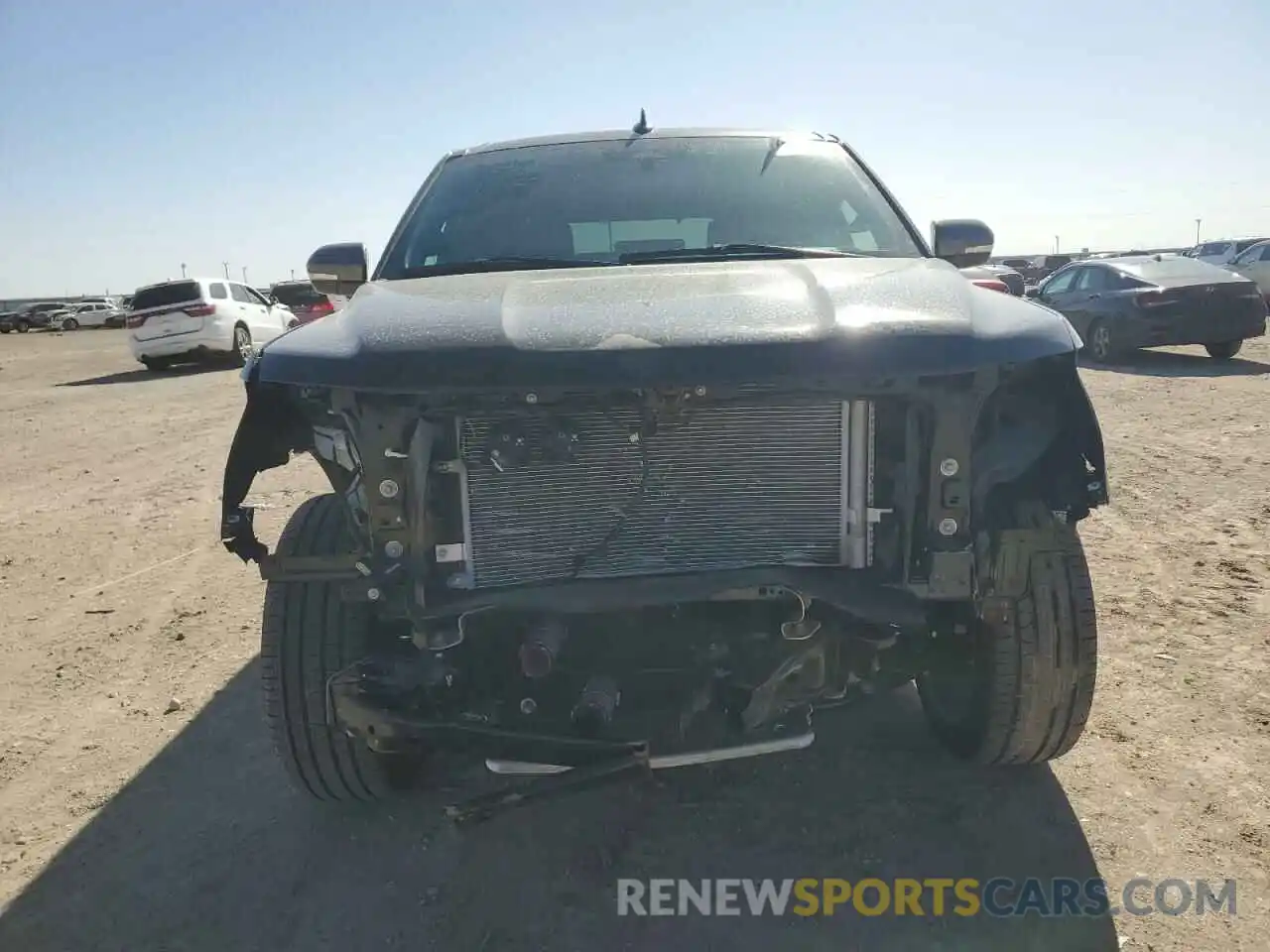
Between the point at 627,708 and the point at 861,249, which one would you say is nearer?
the point at 627,708

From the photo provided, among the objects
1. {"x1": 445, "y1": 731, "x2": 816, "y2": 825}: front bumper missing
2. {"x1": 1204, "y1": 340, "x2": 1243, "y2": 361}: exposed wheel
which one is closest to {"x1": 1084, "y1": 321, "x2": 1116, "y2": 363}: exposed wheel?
{"x1": 1204, "y1": 340, "x2": 1243, "y2": 361}: exposed wheel

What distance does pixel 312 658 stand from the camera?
8.20 ft

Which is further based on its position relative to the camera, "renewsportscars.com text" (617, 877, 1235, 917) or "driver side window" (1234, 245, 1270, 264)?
"driver side window" (1234, 245, 1270, 264)

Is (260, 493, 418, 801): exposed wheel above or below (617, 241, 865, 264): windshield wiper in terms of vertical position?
below

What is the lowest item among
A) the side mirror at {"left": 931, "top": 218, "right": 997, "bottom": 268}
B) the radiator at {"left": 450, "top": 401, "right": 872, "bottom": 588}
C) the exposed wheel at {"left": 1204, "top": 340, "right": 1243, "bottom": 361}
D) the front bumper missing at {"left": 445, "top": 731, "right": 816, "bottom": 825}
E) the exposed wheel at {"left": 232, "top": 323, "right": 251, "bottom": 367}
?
the exposed wheel at {"left": 1204, "top": 340, "right": 1243, "bottom": 361}

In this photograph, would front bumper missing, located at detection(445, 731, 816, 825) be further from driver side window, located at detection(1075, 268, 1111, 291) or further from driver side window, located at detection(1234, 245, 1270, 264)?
driver side window, located at detection(1234, 245, 1270, 264)

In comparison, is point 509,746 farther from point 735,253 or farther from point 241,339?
point 241,339

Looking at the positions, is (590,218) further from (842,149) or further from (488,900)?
(488,900)

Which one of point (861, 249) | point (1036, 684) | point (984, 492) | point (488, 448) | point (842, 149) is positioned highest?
point (842, 149)

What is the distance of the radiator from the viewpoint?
2174mm

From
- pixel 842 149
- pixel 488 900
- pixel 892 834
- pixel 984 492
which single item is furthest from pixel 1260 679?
pixel 488 900

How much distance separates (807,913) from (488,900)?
793 millimetres

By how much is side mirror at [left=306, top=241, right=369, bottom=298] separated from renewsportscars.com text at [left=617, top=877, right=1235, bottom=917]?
7.83 ft

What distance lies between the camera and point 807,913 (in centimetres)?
230
